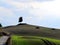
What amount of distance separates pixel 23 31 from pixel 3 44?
11643mm

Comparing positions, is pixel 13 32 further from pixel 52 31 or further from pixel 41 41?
pixel 41 41

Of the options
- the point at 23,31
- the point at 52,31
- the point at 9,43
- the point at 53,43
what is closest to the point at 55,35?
the point at 52,31

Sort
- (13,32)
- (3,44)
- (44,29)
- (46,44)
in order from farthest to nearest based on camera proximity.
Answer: (44,29)
(13,32)
(46,44)
(3,44)

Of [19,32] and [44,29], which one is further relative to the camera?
[44,29]

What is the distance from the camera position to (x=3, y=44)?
1839 cm

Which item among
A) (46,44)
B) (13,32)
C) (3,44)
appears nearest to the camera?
(3,44)

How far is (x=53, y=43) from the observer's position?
2200 cm

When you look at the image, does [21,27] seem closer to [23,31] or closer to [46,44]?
[23,31]

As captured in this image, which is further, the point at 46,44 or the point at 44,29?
the point at 44,29

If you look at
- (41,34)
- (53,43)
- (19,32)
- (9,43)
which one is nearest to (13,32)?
(19,32)

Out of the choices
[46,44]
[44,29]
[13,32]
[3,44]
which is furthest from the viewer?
[44,29]

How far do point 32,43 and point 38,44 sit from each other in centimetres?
44

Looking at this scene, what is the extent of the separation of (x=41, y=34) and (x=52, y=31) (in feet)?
5.97

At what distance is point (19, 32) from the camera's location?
29453 millimetres
